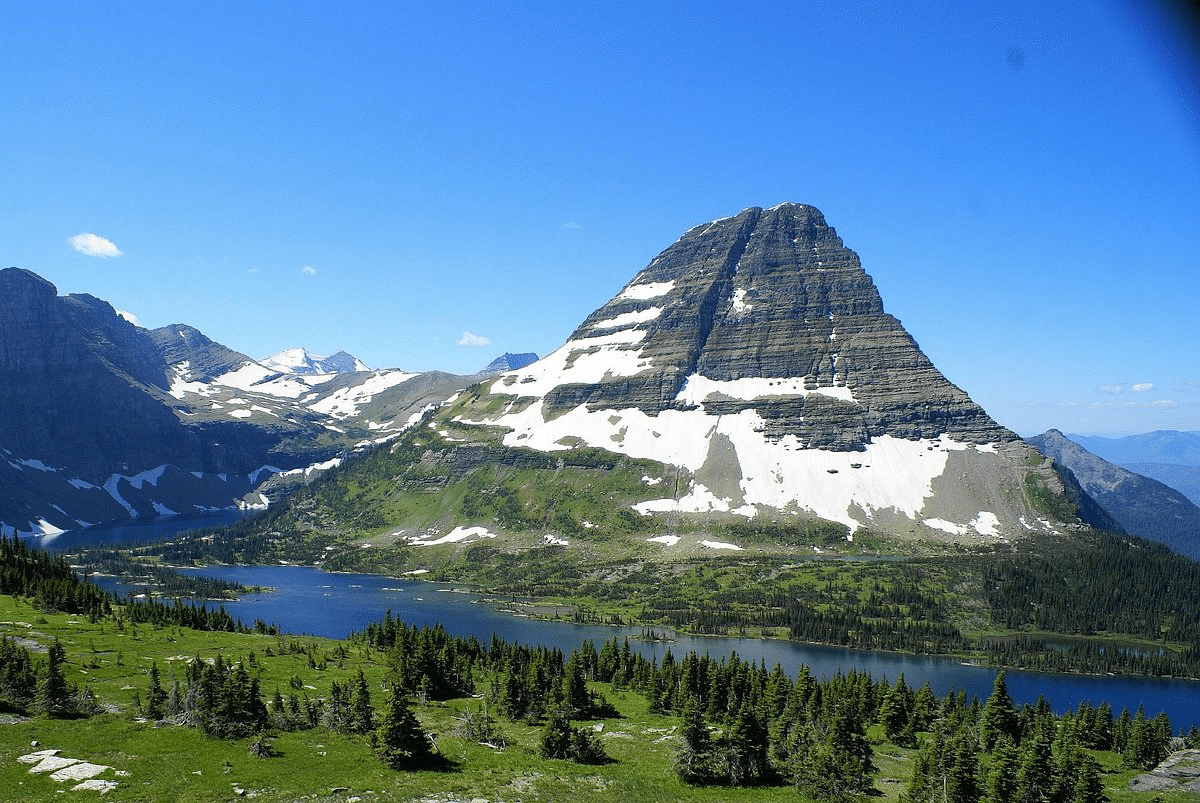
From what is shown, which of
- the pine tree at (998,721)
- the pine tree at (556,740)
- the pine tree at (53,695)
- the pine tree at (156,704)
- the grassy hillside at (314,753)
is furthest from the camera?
the pine tree at (998,721)

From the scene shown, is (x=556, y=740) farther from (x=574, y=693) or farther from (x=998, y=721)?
(x=998, y=721)

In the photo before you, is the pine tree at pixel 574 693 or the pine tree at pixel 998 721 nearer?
the pine tree at pixel 574 693

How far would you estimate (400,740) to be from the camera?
5950 cm

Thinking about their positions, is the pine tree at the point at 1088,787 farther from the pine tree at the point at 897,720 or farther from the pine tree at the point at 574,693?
the pine tree at the point at 574,693

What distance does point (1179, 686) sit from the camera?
183 m

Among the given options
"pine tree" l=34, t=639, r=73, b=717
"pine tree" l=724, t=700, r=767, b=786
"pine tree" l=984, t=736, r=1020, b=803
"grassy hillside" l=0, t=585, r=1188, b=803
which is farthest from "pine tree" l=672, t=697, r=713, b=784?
"pine tree" l=34, t=639, r=73, b=717

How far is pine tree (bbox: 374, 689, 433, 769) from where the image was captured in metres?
58.8

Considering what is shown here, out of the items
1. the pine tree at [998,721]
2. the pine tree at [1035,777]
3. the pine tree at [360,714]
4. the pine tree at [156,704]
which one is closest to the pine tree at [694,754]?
the pine tree at [1035,777]

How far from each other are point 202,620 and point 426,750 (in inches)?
3376

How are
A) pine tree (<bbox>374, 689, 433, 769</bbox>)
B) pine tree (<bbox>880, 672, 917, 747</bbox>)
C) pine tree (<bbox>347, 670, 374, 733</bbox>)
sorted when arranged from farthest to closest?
pine tree (<bbox>880, 672, 917, 747</bbox>), pine tree (<bbox>347, 670, 374, 733</bbox>), pine tree (<bbox>374, 689, 433, 769</bbox>)

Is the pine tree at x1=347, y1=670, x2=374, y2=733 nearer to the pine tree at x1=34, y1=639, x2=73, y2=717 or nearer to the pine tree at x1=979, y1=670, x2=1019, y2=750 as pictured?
the pine tree at x1=34, y1=639, x2=73, y2=717

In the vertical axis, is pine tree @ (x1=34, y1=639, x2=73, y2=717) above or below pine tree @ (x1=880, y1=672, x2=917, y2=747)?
above

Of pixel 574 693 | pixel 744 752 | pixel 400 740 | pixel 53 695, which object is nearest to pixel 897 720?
pixel 744 752

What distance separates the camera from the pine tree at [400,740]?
58812 millimetres
